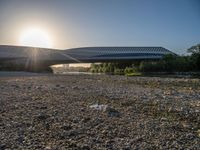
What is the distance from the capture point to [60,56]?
90.1 metres

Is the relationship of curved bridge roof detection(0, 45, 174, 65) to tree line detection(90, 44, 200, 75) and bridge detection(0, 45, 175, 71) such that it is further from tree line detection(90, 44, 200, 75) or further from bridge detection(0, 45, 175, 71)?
tree line detection(90, 44, 200, 75)

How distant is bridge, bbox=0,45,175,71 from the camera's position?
86.2 metres

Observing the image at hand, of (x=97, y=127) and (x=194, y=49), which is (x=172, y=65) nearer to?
(x=194, y=49)

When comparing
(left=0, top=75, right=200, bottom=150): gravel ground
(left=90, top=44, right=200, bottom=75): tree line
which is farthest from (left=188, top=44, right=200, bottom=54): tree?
(left=0, top=75, right=200, bottom=150): gravel ground

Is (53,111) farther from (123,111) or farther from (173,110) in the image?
(173,110)

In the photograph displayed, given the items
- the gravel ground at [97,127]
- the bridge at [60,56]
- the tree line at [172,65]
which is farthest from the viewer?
the bridge at [60,56]

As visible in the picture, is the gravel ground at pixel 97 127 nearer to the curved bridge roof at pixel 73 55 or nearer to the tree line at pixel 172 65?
the tree line at pixel 172 65

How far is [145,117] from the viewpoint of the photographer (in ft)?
32.2

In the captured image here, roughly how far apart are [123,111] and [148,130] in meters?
2.64

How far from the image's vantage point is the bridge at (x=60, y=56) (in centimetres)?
8625

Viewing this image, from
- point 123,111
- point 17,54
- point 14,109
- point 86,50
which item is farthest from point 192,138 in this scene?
point 86,50

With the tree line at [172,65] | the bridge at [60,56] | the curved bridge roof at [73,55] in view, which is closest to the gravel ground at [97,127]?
the tree line at [172,65]

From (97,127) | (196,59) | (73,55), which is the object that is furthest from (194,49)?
(97,127)

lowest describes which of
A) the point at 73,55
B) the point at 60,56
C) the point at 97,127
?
the point at 97,127
